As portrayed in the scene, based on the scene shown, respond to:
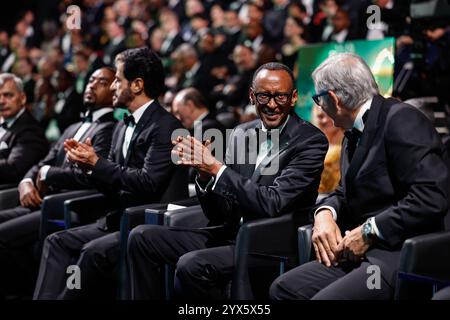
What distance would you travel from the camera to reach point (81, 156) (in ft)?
13.0

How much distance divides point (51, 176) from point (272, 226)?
74.6 inches

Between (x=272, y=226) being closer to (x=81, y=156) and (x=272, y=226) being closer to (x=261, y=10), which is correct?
(x=81, y=156)

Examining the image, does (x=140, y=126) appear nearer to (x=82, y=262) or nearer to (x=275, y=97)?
(x=82, y=262)

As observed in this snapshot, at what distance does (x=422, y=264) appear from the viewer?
8.93 ft

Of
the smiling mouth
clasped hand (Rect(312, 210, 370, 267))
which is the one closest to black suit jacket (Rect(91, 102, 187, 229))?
the smiling mouth

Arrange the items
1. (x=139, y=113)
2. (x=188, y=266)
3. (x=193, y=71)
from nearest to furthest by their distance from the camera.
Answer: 1. (x=188, y=266)
2. (x=139, y=113)
3. (x=193, y=71)

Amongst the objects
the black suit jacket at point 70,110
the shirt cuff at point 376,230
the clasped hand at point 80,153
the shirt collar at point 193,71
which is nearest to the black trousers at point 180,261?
the clasped hand at point 80,153

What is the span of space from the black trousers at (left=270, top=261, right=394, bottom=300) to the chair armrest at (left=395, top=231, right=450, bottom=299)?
0.10m

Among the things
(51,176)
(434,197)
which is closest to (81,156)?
(51,176)

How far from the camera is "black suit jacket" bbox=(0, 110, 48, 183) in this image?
17.2 ft

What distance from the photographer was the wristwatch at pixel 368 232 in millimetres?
2881

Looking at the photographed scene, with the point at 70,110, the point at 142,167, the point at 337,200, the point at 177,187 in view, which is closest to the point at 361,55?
the point at 177,187

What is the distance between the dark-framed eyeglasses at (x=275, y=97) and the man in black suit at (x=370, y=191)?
0.37m

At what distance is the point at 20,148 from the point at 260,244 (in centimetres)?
263
